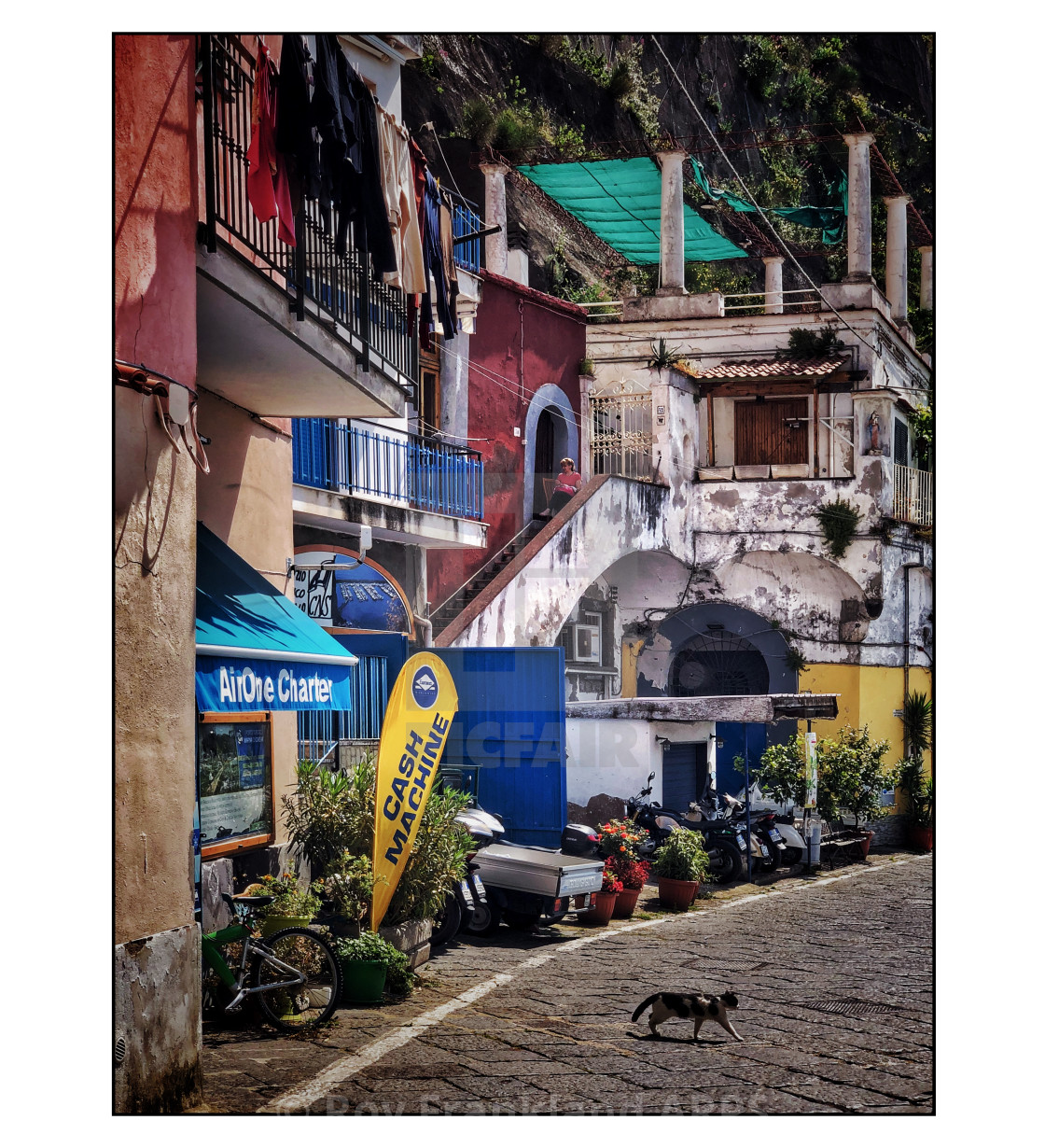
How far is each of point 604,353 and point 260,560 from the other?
9.72ft

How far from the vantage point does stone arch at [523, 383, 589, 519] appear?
9.31m

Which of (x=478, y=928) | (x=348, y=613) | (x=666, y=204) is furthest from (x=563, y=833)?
(x=666, y=204)

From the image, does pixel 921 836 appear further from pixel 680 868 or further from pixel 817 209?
pixel 817 209

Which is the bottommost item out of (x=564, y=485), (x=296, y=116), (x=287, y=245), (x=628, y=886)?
(x=628, y=886)

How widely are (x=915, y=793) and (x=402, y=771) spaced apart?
3.57 m

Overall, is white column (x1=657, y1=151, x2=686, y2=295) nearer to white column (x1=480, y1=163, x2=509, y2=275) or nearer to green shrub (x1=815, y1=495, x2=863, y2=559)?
white column (x1=480, y1=163, x2=509, y2=275)

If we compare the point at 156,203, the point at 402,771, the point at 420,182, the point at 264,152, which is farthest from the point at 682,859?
the point at 156,203

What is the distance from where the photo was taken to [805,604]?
883cm

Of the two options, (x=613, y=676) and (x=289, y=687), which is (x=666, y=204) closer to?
(x=613, y=676)

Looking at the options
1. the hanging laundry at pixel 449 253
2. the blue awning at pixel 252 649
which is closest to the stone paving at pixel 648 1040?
the blue awning at pixel 252 649

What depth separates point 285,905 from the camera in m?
7.01

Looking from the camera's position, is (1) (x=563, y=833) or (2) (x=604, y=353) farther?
(1) (x=563, y=833)

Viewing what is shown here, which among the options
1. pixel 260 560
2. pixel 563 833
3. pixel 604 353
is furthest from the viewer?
pixel 563 833

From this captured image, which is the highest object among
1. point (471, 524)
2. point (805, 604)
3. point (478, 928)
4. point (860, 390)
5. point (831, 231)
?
point (831, 231)
